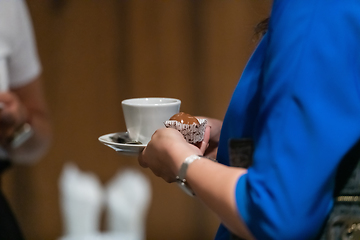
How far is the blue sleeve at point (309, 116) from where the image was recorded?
0.30 m

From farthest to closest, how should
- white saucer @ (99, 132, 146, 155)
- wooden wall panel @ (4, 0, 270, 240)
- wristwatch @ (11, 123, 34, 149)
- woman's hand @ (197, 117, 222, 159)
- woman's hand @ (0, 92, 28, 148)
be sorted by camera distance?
wooden wall panel @ (4, 0, 270, 240)
wristwatch @ (11, 123, 34, 149)
woman's hand @ (0, 92, 28, 148)
woman's hand @ (197, 117, 222, 159)
white saucer @ (99, 132, 146, 155)

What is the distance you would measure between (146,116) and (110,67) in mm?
963

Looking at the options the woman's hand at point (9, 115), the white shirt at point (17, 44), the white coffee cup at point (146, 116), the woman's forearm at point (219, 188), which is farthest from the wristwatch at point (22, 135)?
the woman's forearm at point (219, 188)

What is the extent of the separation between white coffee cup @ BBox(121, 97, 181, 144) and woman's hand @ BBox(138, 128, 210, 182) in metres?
0.08

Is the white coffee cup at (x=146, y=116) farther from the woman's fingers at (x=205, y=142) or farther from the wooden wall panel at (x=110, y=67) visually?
the wooden wall panel at (x=110, y=67)

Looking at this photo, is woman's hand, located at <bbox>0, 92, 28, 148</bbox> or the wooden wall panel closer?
woman's hand, located at <bbox>0, 92, 28, 148</bbox>

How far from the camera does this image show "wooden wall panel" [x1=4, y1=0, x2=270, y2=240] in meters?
1.41

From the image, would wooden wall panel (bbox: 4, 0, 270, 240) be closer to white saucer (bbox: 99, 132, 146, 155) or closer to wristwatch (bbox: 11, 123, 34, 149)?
wristwatch (bbox: 11, 123, 34, 149)

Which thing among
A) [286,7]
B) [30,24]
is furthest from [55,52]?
[286,7]

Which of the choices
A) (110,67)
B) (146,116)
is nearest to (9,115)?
(110,67)

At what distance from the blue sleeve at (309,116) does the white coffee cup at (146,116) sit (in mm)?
257

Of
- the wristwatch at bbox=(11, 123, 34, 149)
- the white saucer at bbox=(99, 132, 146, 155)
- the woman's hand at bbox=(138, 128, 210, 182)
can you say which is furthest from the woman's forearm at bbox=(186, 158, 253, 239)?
the wristwatch at bbox=(11, 123, 34, 149)

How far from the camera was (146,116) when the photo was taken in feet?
1.79

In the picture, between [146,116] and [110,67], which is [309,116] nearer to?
[146,116]
